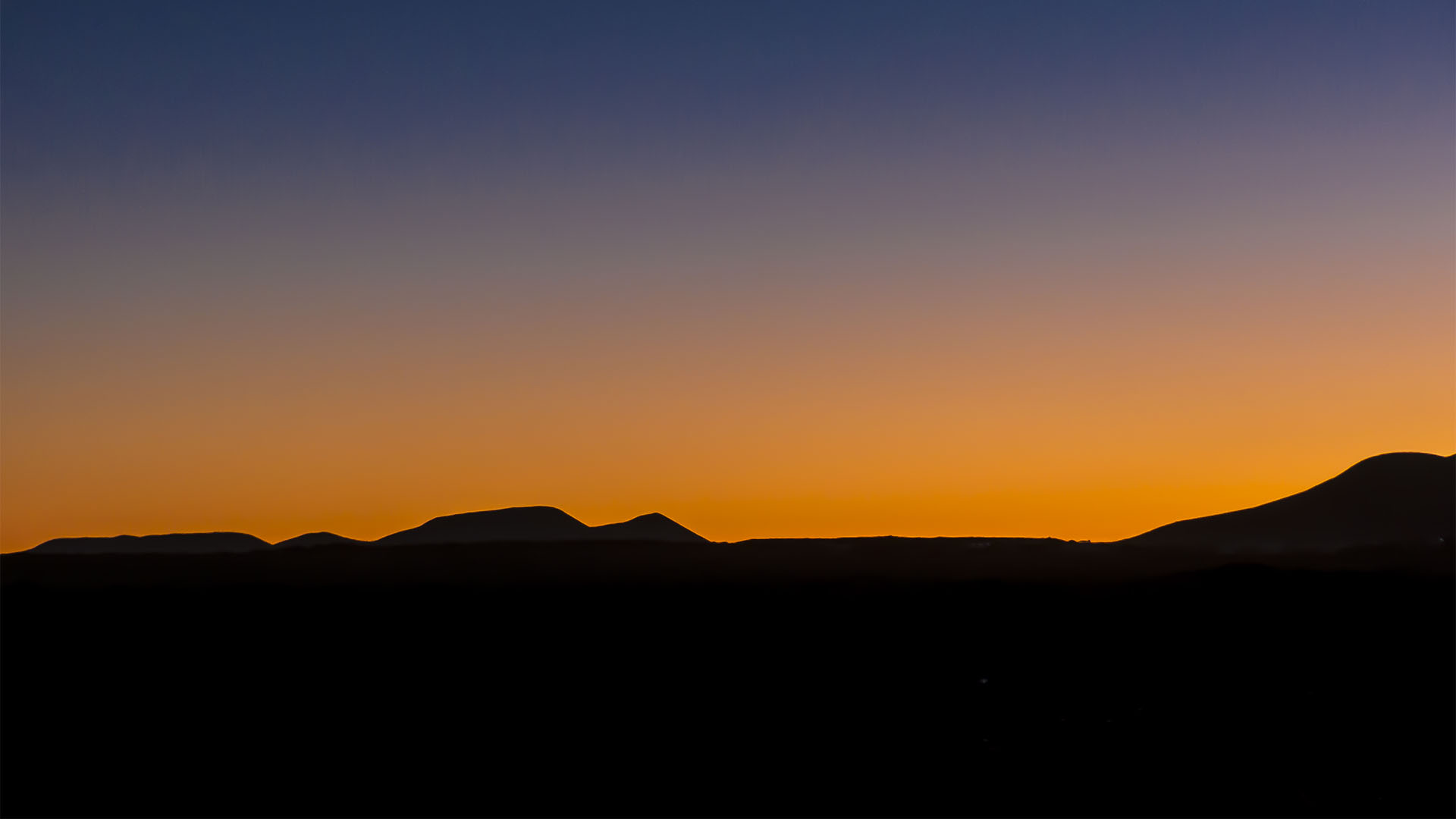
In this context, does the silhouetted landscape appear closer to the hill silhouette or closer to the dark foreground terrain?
the dark foreground terrain

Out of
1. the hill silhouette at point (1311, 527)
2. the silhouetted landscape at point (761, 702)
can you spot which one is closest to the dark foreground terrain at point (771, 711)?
the silhouetted landscape at point (761, 702)

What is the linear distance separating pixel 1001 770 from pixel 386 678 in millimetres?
18598

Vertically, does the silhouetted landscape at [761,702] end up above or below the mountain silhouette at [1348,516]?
below

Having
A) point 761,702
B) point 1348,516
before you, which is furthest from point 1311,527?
point 761,702

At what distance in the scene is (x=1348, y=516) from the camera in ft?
463

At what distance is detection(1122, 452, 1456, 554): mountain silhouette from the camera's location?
431ft

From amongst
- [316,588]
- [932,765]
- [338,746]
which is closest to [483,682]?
[338,746]

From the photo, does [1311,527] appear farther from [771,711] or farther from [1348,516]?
[771,711]

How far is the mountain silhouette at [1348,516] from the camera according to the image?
131500 mm

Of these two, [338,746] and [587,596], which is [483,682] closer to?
[338,746]

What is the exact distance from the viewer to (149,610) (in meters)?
61.4

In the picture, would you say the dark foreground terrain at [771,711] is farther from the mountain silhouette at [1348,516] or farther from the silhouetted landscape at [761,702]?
the mountain silhouette at [1348,516]

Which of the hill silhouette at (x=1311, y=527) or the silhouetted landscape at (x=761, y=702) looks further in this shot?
the hill silhouette at (x=1311, y=527)

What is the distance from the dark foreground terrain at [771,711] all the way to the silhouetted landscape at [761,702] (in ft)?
0.38
